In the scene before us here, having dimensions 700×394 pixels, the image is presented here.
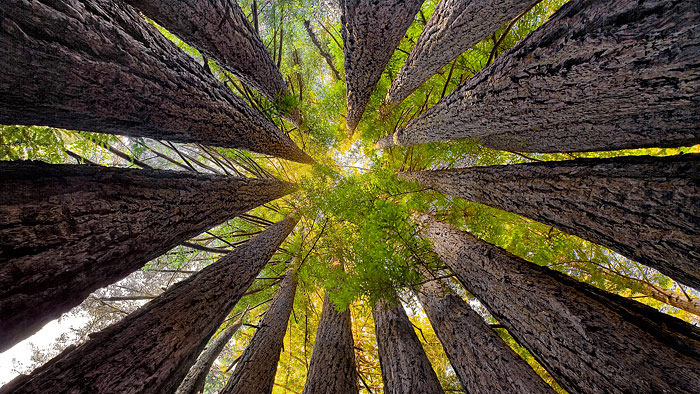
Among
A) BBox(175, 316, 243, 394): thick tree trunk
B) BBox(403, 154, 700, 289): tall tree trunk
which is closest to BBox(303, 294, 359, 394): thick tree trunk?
BBox(175, 316, 243, 394): thick tree trunk

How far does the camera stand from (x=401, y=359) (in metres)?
3.64

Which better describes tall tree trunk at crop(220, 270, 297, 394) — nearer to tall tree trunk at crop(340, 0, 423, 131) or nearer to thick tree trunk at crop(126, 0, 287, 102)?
thick tree trunk at crop(126, 0, 287, 102)

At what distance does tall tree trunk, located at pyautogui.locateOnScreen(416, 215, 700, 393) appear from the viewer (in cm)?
164

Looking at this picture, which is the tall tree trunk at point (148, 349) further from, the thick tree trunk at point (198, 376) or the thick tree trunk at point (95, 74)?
the thick tree trunk at point (95, 74)

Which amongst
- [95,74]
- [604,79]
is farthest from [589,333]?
[95,74]

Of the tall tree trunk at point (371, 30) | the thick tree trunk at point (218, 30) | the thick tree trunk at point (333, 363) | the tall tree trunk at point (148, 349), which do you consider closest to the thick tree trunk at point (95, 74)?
the thick tree trunk at point (218, 30)

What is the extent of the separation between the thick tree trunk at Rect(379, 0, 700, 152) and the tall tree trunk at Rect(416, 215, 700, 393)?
1434mm

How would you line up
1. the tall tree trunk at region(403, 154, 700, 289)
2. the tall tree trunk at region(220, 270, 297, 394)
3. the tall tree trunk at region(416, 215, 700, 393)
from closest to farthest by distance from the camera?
the tall tree trunk at region(403, 154, 700, 289), the tall tree trunk at region(416, 215, 700, 393), the tall tree trunk at region(220, 270, 297, 394)

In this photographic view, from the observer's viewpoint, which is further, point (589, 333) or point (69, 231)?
point (589, 333)

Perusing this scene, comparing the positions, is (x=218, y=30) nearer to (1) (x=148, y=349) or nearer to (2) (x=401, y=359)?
(1) (x=148, y=349)

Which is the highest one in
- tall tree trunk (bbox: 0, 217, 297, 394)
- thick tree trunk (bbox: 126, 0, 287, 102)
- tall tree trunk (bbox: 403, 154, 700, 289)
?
thick tree trunk (bbox: 126, 0, 287, 102)

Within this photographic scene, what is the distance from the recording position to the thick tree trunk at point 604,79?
4.01ft

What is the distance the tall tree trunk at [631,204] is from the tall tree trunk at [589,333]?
0.60 meters

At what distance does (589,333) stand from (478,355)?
1323 millimetres
